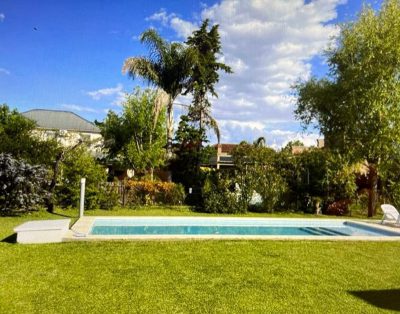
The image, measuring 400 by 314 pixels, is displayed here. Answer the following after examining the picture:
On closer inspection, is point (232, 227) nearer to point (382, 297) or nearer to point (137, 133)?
point (382, 297)

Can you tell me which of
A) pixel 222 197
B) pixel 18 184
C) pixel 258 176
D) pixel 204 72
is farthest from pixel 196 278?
pixel 204 72

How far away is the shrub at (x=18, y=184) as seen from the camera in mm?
13531

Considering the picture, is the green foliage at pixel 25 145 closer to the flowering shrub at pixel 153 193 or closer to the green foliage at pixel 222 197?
the flowering shrub at pixel 153 193

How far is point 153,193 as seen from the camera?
18812 mm

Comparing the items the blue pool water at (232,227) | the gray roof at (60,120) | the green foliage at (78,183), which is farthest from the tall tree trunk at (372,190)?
the gray roof at (60,120)

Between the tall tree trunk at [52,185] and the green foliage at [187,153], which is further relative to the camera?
the green foliage at [187,153]

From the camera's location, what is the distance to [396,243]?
1093 centimetres

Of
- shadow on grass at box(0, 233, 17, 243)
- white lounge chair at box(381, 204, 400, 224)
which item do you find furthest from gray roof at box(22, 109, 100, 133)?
shadow on grass at box(0, 233, 17, 243)

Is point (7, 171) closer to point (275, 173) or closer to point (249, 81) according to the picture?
point (275, 173)

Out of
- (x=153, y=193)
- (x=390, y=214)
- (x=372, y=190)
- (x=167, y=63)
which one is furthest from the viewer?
(x=167, y=63)

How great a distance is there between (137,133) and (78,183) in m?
9.60

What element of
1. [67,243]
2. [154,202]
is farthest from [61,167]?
[67,243]

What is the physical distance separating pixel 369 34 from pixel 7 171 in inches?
628

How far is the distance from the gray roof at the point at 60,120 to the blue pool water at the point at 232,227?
3636 cm
